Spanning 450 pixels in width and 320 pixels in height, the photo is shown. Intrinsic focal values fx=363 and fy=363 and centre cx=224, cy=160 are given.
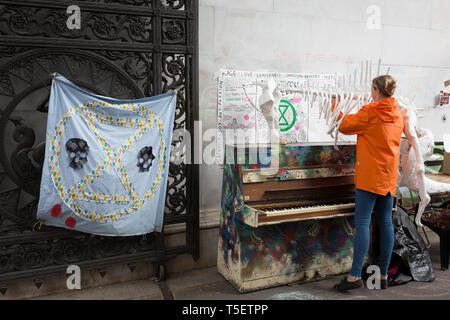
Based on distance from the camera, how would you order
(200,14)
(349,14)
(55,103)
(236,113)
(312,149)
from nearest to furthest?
(55,103) < (312,149) < (200,14) < (236,113) < (349,14)

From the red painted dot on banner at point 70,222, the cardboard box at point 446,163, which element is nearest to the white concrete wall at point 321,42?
the cardboard box at point 446,163

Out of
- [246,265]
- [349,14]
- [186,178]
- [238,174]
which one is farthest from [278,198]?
[349,14]

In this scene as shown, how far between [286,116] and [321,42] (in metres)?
1.09

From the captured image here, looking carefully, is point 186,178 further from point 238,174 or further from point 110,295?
point 110,295

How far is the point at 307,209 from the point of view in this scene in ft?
11.1

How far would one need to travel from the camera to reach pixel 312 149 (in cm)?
374

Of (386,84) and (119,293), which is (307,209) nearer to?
(386,84)

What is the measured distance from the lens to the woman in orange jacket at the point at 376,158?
325cm

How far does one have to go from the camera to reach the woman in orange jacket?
10.6ft

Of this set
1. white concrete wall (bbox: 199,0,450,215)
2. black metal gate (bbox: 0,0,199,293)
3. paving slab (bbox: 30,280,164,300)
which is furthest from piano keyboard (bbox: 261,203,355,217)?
paving slab (bbox: 30,280,164,300)

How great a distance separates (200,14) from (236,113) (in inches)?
46.6

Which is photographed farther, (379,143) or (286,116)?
(286,116)

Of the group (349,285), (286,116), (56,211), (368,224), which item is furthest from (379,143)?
(56,211)

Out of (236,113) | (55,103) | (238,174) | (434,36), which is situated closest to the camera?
(55,103)
